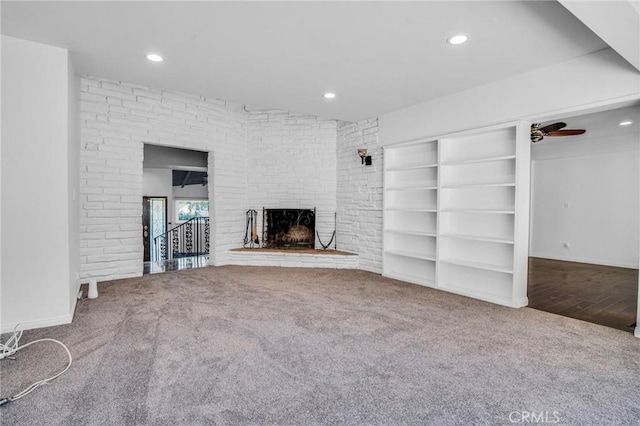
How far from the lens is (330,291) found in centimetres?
398

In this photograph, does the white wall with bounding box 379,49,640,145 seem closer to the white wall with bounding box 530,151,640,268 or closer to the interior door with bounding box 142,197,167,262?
the white wall with bounding box 530,151,640,268

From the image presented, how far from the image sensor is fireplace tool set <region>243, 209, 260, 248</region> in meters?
5.79

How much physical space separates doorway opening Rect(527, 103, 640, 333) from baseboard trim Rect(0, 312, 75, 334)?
4928 mm

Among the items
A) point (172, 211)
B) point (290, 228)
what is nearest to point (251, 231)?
point (290, 228)

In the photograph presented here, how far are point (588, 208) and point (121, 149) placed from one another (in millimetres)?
8061

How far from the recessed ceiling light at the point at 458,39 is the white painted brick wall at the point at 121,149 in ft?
12.5

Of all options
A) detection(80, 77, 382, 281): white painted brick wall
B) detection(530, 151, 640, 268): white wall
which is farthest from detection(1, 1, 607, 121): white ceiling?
detection(530, 151, 640, 268): white wall

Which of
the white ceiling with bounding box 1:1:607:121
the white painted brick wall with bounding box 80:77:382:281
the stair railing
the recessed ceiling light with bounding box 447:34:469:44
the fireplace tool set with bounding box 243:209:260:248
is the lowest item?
the stair railing

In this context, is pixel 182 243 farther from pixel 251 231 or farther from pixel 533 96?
pixel 533 96

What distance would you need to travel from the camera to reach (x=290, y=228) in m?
5.74

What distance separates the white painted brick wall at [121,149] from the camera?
4.28 metres

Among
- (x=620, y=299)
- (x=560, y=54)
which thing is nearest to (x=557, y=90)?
(x=560, y=54)

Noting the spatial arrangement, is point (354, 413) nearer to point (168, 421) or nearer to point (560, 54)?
point (168, 421)

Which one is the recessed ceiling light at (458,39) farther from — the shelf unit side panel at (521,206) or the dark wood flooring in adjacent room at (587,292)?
the dark wood flooring in adjacent room at (587,292)
